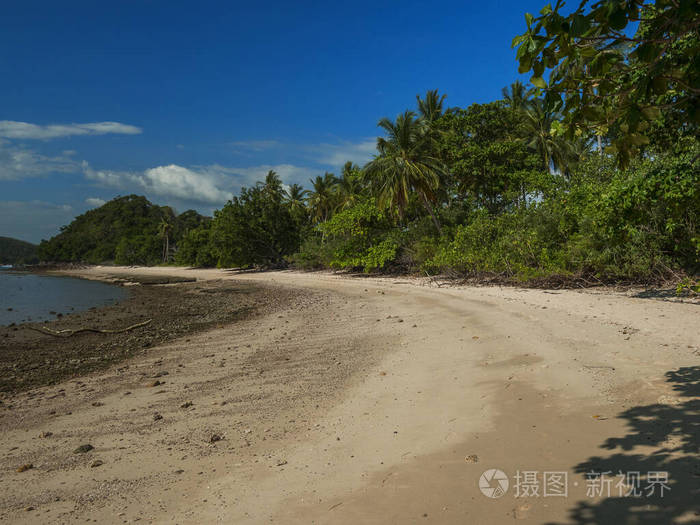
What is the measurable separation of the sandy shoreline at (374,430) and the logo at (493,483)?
0.18 feet

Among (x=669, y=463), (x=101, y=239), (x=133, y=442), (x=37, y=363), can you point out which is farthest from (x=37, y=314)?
(x=101, y=239)

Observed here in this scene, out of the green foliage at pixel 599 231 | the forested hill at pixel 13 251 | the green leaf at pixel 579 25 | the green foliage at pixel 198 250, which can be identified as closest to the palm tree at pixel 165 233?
the green foliage at pixel 198 250

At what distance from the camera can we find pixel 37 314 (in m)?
17.8

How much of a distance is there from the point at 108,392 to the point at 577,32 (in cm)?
691

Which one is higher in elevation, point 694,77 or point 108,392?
point 694,77

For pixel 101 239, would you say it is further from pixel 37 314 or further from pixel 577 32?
pixel 577 32

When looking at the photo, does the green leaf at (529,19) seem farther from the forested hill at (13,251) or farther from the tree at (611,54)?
the forested hill at (13,251)

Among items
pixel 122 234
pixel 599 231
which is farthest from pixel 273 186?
pixel 122 234

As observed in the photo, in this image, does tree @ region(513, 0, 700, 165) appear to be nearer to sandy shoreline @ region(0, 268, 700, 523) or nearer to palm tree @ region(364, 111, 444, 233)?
sandy shoreline @ region(0, 268, 700, 523)

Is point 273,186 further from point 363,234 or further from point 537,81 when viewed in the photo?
point 537,81

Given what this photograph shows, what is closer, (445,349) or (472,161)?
(445,349)

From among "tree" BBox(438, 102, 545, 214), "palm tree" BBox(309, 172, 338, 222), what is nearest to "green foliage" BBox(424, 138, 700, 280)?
"tree" BBox(438, 102, 545, 214)

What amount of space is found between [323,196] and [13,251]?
191 m

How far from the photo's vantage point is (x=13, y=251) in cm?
17725
